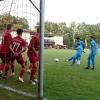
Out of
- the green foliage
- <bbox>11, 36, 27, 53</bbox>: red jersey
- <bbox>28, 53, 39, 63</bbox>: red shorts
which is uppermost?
the green foliage

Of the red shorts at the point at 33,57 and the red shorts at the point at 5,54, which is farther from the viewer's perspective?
the red shorts at the point at 5,54

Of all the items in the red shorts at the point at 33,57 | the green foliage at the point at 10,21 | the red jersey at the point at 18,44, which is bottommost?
the red shorts at the point at 33,57

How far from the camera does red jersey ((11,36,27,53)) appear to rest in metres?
10.8

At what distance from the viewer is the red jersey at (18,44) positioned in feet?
35.4

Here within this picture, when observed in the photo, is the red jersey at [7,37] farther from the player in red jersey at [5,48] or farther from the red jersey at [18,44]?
the red jersey at [18,44]

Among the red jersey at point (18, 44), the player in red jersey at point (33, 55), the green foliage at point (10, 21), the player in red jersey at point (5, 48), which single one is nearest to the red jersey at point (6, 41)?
the player in red jersey at point (5, 48)

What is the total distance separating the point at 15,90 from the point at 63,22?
337 ft

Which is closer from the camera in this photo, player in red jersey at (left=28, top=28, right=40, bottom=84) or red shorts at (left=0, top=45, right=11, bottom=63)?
player in red jersey at (left=28, top=28, right=40, bottom=84)

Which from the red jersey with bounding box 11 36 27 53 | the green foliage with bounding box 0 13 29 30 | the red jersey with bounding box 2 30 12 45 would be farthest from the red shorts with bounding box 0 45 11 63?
the green foliage with bounding box 0 13 29 30

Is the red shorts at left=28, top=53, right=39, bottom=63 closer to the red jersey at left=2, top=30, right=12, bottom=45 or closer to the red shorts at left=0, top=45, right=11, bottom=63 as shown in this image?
the red shorts at left=0, top=45, right=11, bottom=63

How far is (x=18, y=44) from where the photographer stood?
10812 mm

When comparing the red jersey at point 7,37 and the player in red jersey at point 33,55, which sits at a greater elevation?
the red jersey at point 7,37

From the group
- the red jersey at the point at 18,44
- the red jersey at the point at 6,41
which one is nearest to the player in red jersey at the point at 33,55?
the red jersey at the point at 18,44

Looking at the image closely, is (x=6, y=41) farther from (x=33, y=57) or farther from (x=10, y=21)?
(x=33, y=57)
